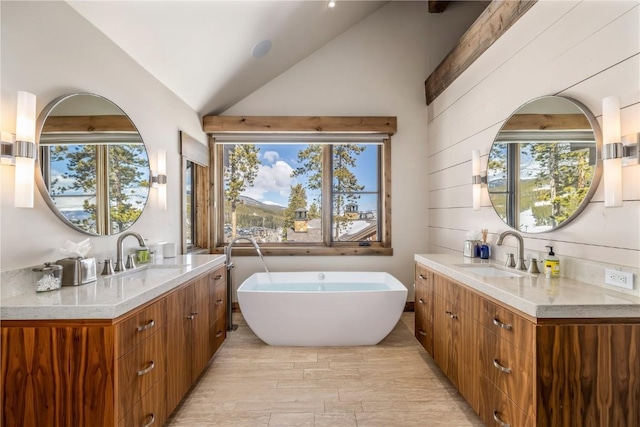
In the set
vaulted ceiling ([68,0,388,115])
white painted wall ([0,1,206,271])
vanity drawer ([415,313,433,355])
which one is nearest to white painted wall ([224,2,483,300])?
vaulted ceiling ([68,0,388,115])

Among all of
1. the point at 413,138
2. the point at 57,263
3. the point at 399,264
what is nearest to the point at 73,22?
the point at 57,263

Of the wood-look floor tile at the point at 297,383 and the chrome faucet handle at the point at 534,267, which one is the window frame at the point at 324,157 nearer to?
the wood-look floor tile at the point at 297,383

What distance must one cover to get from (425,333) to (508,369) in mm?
1246

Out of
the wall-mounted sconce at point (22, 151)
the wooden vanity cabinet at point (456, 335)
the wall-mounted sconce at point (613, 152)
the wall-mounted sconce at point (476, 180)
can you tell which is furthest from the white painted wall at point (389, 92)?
the wall-mounted sconce at point (22, 151)

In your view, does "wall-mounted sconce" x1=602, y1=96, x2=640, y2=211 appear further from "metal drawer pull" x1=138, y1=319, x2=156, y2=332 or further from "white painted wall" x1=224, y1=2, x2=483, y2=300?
"white painted wall" x1=224, y1=2, x2=483, y2=300

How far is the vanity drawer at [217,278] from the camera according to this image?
2602mm

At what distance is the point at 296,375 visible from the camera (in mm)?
2520

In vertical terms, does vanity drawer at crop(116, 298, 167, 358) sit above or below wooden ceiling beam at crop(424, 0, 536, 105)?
below

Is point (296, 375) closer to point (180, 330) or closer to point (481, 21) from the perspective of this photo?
point (180, 330)

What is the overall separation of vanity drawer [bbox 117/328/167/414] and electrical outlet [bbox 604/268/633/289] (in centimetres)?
231

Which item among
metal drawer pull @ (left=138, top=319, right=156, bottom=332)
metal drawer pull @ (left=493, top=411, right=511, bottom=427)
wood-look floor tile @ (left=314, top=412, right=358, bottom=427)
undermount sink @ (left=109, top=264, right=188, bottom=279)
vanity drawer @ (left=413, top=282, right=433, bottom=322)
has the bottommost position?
wood-look floor tile @ (left=314, top=412, right=358, bottom=427)

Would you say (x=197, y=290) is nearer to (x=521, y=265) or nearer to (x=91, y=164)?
(x=91, y=164)

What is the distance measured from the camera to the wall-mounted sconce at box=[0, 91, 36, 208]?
1461 millimetres

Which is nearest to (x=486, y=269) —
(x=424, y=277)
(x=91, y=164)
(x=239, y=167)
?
(x=424, y=277)
